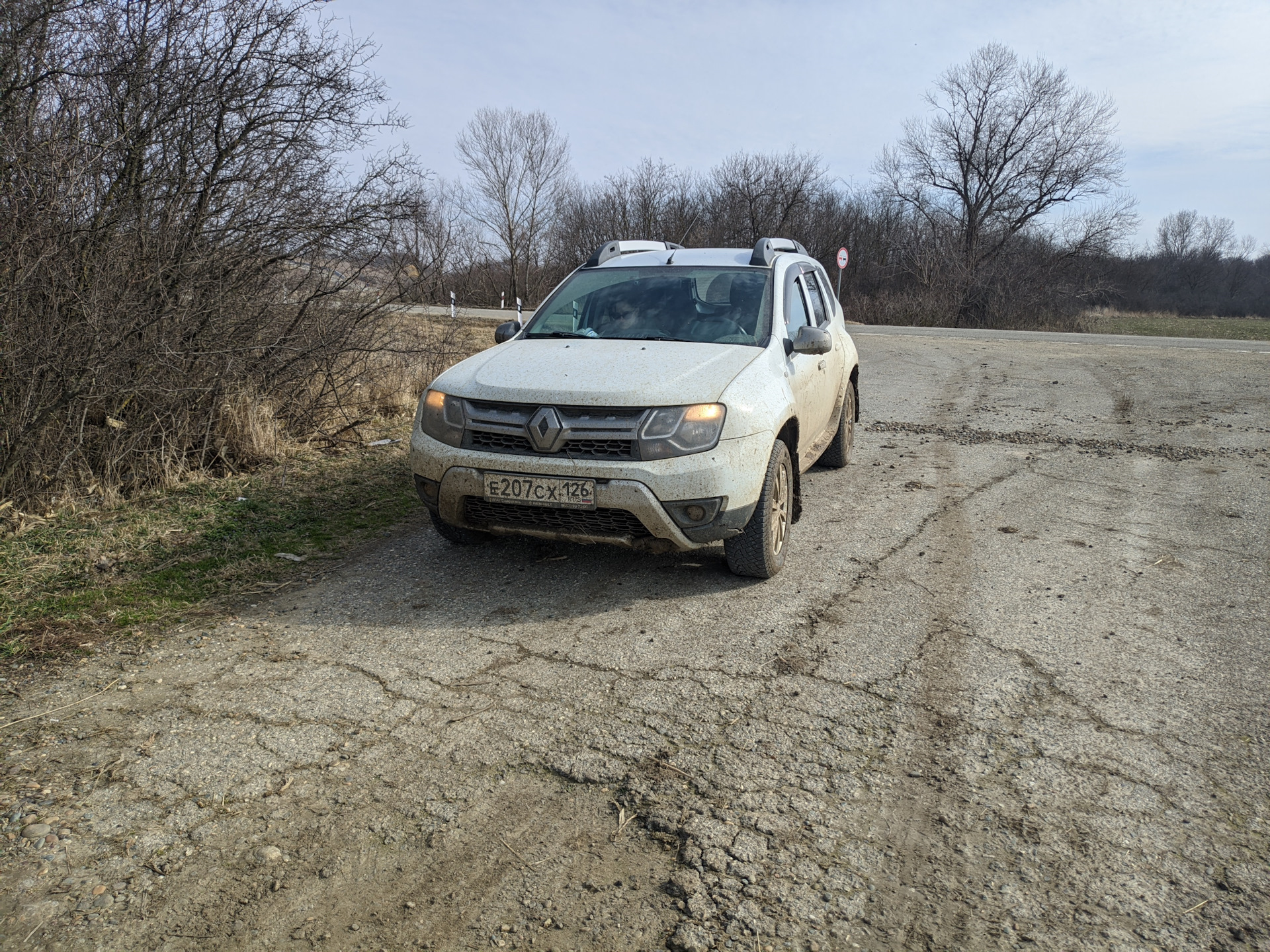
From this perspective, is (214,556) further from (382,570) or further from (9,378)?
(9,378)

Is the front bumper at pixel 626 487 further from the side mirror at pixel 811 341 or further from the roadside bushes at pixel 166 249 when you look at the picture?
the roadside bushes at pixel 166 249

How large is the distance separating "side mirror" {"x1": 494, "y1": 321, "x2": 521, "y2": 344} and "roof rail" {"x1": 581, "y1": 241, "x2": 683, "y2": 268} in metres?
0.80

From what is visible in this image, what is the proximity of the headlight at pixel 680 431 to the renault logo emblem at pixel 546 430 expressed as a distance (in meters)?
0.42

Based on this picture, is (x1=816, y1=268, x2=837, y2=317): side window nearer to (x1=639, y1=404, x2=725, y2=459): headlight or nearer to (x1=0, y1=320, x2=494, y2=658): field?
(x1=639, y1=404, x2=725, y2=459): headlight

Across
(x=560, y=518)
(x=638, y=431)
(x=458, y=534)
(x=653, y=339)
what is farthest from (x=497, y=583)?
(x=653, y=339)

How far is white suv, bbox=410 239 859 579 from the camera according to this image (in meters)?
4.13

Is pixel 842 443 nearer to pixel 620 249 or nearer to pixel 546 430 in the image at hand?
pixel 620 249

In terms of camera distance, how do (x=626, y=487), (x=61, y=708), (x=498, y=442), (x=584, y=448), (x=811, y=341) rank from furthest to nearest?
(x=811, y=341) < (x=498, y=442) < (x=584, y=448) < (x=626, y=487) < (x=61, y=708)

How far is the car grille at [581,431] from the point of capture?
13.6 feet

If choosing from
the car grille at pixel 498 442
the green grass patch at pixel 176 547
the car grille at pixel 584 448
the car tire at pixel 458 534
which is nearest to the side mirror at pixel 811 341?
the car grille at pixel 584 448

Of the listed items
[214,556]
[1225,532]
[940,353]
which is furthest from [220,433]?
[940,353]

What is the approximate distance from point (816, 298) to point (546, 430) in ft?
11.1

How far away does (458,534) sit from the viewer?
508 cm

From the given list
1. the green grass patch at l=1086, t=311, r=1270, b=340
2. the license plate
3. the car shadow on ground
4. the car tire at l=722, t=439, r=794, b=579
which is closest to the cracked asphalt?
the car shadow on ground
